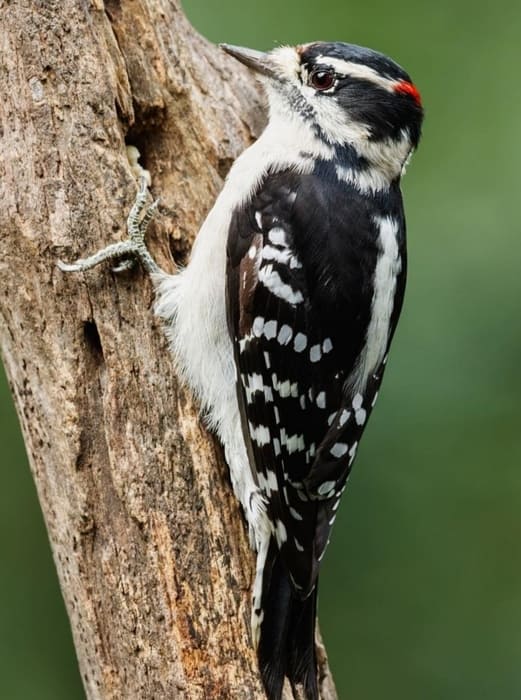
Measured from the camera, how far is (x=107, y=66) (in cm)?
307

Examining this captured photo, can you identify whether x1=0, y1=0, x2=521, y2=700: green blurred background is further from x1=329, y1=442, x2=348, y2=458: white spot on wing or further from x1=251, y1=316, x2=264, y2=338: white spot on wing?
x1=251, y1=316, x2=264, y2=338: white spot on wing

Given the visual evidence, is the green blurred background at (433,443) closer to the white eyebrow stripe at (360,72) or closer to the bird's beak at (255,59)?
the bird's beak at (255,59)

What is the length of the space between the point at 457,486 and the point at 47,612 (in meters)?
1.76

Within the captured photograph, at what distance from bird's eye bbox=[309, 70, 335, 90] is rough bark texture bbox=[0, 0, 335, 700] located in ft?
2.02

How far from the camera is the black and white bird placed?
2.94 m

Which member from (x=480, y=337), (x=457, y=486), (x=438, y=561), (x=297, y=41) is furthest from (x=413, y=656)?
(x=297, y=41)

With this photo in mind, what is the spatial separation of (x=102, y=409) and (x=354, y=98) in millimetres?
1288

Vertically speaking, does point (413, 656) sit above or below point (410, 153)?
below

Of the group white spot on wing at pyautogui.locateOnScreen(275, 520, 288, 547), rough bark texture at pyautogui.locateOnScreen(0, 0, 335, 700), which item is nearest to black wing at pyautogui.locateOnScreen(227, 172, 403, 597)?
white spot on wing at pyautogui.locateOnScreen(275, 520, 288, 547)

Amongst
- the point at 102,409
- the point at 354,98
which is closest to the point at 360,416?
the point at 102,409

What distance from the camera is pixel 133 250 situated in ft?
9.93

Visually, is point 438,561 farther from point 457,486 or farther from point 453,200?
point 453,200

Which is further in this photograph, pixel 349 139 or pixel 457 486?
pixel 457 486

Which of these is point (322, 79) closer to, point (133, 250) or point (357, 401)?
point (133, 250)
